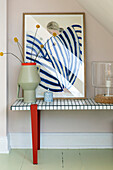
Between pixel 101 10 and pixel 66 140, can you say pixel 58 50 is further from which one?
pixel 66 140

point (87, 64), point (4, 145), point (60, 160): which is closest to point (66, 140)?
point (60, 160)

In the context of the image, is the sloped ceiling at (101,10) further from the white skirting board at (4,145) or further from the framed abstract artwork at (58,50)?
the white skirting board at (4,145)

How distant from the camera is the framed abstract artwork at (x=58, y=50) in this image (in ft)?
10.9

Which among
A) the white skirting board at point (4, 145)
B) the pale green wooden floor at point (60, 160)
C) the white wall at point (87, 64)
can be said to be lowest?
the pale green wooden floor at point (60, 160)

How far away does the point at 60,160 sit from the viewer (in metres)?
3.04

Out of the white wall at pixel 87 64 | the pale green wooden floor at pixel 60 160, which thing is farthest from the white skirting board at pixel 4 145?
the white wall at pixel 87 64

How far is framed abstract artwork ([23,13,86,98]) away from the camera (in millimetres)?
3311

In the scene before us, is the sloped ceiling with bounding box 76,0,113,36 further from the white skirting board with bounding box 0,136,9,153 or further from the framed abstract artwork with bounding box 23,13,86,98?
the white skirting board with bounding box 0,136,9,153

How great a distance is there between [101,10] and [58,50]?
0.75 metres

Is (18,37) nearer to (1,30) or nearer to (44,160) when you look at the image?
(1,30)

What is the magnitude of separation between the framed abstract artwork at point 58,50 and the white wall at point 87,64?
80 millimetres

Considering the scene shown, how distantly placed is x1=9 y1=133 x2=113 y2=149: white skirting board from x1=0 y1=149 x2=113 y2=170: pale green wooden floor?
0.26ft

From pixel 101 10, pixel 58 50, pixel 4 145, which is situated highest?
pixel 101 10

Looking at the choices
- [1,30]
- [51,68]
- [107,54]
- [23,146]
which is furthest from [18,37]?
[23,146]
